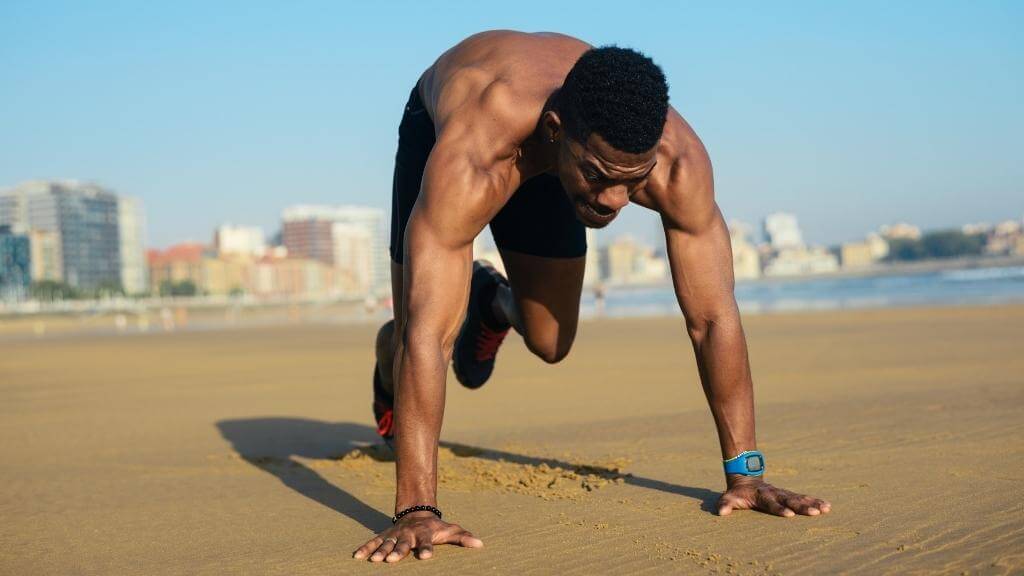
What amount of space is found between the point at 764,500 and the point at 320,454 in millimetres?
3327

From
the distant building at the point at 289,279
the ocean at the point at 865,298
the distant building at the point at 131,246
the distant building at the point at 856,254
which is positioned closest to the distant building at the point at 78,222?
the distant building at the point at 131,246

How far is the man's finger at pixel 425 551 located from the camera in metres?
3.17

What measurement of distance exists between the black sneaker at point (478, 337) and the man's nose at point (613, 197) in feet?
7.01

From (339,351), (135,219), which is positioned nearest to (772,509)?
(339,351)

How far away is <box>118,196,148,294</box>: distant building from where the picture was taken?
15212 cm

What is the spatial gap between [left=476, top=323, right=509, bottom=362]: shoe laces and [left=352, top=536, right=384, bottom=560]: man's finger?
2345 millimetres

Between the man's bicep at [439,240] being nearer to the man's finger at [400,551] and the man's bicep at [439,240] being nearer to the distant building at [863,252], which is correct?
the man's finger at [400,551]

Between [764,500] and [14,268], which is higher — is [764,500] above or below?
below

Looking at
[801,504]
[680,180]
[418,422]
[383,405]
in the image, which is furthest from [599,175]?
[383,405]

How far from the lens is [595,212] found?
341 cm

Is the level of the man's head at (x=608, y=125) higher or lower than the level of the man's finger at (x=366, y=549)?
higher

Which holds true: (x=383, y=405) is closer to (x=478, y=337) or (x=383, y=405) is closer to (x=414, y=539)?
(x=478, y=337)

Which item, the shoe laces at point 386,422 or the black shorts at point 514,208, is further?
the shoe laces at point 386,422

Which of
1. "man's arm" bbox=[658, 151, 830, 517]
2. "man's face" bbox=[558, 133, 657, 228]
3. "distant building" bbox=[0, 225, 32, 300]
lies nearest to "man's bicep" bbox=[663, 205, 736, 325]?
"man's arm" bbox=[658, 151, 830, 517]
